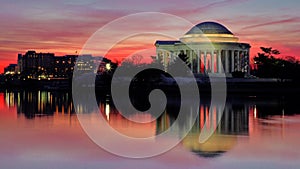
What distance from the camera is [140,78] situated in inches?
3563

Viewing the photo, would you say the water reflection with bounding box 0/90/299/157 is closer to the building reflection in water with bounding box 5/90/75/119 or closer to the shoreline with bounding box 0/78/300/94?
the building reflection in water with bounding box 5/90/75/119

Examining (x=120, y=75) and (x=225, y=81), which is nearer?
(x=225, y=81)

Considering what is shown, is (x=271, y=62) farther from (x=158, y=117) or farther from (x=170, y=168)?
(x=170, y=168)

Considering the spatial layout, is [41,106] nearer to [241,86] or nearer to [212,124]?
[212,124]

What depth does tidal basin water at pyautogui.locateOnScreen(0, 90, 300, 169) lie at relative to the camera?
780 inches

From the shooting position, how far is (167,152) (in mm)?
22203

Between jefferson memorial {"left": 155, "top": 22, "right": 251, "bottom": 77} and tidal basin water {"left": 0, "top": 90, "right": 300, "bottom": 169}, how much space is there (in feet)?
232

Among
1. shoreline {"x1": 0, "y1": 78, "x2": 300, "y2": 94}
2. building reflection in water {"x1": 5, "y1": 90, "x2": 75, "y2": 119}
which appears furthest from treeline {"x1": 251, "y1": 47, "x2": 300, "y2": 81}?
building reflection in water {"x1": 5, "y1": 90, "x2": 75, "y2": 119}

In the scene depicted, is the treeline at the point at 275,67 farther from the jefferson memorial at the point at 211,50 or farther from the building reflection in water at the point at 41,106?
the building reflection in water at the point at 41,106

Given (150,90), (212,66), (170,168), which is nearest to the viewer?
(170,168)

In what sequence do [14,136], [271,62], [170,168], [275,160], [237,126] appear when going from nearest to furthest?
[170,168] < [275,160] < [14,136] < [237,126] < [271,62]

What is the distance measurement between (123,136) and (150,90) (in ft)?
173

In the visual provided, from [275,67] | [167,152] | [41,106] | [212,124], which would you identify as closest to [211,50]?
[275,67]

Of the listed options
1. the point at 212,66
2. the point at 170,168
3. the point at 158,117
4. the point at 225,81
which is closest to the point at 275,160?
the point at 170,168
